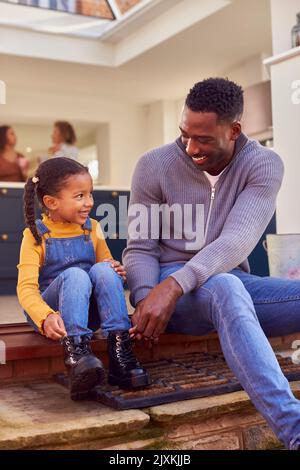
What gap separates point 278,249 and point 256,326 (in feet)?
5.49

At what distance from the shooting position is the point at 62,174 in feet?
6.13

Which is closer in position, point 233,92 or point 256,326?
point 256,326

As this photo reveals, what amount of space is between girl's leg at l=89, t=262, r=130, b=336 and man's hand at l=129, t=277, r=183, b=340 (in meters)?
0.07

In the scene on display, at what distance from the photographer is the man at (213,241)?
1.47 metres

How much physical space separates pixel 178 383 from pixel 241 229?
49 centimetres

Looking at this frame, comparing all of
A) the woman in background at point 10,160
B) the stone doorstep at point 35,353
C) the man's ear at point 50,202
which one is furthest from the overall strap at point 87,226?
the woman in background at point 10,160

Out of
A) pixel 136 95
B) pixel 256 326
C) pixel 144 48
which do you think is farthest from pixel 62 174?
pixel 136 95

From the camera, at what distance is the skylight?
16.9ft

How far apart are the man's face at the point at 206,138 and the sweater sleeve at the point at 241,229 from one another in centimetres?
12

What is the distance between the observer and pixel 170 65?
572cm

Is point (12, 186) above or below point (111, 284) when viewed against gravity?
above

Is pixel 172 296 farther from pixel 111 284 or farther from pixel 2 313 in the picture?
pixel 2 313

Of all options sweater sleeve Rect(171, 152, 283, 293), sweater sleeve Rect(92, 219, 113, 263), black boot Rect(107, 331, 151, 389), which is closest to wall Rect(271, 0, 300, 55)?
sweater sleeve Rect(171, 152, 283, 293)

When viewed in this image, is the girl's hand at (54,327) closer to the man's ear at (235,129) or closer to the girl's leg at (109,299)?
the girl's leg at (109,299)
